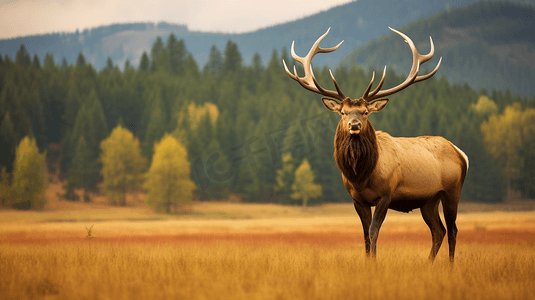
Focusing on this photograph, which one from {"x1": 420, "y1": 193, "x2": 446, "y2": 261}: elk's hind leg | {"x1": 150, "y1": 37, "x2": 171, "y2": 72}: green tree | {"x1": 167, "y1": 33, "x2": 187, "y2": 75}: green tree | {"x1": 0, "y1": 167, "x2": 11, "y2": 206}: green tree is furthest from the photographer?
{"x1": 167, "y1": 33, "x2": 187, "y2": 75}: green tree

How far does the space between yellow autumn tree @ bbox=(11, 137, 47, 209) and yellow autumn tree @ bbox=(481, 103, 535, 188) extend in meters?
73.6

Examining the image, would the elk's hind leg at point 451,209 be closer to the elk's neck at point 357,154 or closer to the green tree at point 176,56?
the elk's neck at point 357,154

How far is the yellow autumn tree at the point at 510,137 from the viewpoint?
85.4 metres

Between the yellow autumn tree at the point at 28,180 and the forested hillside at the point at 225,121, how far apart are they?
38.1 feet

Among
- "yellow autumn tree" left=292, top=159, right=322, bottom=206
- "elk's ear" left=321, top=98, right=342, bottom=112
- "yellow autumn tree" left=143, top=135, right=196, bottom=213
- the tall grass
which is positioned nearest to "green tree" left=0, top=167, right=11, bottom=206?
"yellow autumn tree" left=143, top=135, right=196, bottom=213

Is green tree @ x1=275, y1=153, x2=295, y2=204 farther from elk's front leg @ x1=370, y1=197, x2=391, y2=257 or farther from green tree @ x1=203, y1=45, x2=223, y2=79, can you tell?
elk's front leg @ x1=370, y1=197, x2=391, y2=257

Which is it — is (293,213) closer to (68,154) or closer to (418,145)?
(68,154)

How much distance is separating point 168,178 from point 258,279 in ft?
194

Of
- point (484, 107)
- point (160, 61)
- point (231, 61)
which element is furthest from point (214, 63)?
point (484, 107)

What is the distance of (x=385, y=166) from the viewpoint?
364 inches

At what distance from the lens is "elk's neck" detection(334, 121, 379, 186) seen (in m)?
8.90

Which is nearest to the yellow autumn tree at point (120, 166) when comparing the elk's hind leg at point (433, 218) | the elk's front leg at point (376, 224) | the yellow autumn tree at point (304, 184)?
the yellow autumn tree at point (304, 184)

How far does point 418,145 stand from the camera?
34.2 feet

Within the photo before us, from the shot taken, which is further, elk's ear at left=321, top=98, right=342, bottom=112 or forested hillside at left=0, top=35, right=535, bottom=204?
forested hillside at left=0, top=35, right=535, bottom=204
